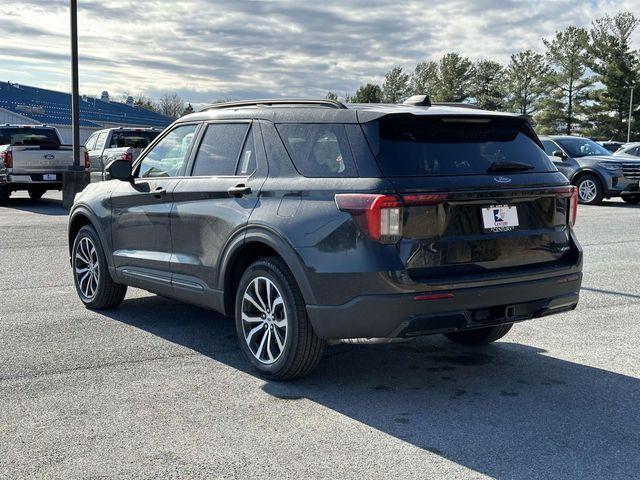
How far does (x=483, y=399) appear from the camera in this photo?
489cm

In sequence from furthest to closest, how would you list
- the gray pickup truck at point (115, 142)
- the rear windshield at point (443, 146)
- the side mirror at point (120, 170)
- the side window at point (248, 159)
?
the gray pickup truck at point (115, 142) → the side mirror at point (120, 170) → the side window at point (248, 159) → the rear windshield at point (443, 146)

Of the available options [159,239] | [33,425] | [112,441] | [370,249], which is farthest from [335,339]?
[159,239]

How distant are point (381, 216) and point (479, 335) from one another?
2.02 meters

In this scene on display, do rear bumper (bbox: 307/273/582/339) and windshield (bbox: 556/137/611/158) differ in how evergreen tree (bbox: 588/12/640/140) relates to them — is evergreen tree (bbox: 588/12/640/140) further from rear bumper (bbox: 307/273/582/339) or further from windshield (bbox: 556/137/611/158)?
rear bumper (bbox: 307/273/582/339)

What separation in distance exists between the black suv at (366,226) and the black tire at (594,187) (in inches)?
589

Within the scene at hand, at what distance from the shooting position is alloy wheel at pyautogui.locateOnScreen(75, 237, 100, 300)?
730 centimetres

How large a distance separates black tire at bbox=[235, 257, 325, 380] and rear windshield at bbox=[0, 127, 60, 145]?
614 inches

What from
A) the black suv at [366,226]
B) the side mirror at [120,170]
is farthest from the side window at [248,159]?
the side mirror at [120,170]

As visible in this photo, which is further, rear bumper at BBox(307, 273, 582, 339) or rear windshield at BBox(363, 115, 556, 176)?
rear windshield at BBox(363, 115, 556, 176)

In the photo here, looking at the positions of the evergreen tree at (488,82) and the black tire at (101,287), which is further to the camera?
the evergreen tree at (488,82)

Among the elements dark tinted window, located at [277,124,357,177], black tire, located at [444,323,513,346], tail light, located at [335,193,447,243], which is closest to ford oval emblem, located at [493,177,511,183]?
tail light, located at [335,193,447,243]

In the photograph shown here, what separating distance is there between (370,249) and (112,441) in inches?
68.6

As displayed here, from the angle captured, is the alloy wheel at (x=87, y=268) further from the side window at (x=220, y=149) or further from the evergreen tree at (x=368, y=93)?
the evergreen tree at (x=368, y=93)

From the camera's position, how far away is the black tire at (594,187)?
65.1ft
